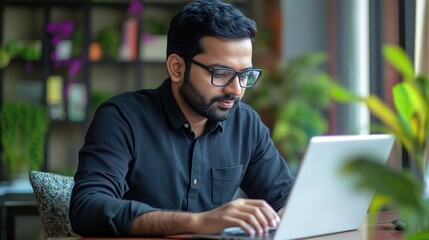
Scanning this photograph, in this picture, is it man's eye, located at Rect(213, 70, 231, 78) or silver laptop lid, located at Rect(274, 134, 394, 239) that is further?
man's eye, located at Rect(213, 70, 231, 78)

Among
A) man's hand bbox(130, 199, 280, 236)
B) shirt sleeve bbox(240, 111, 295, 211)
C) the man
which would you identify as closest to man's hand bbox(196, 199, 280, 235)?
man's hand bbox(130, 199, 280, 236)

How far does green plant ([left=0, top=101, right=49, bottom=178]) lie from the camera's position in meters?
5.66

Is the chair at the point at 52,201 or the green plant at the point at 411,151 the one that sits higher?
the green plant at the point at 411,151

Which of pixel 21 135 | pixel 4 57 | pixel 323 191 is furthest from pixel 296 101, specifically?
pixel 323 191

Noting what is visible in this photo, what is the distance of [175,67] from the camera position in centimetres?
228

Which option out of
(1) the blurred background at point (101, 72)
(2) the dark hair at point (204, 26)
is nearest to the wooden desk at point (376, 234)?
(2) the dark hair at point (204, 26)

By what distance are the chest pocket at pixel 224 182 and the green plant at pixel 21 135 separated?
11.9ft

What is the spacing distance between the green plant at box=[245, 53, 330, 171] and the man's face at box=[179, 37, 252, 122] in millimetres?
4040

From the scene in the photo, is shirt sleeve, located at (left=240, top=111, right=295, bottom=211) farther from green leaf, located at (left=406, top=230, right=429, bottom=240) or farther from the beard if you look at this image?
green leaf, located at (left=406, top=230, right=429, bottom=240)

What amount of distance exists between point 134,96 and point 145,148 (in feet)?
0.56

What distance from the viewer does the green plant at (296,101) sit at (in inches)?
246

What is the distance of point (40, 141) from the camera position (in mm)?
5816

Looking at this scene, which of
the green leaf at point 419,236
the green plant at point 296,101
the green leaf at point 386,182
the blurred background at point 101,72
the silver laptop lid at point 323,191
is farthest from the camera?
the green plant at point 296,101

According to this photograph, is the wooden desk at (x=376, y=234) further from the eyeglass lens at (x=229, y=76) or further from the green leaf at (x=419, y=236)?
the green leaf at (x=419, y=236)
